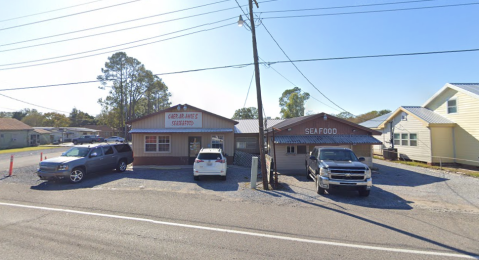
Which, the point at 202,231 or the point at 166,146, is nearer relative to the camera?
the point at 202,231

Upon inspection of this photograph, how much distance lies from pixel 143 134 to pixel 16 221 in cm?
1070

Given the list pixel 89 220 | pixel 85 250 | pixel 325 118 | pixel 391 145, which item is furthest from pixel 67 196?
pixel 391 145

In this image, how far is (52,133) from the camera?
43.9 metres

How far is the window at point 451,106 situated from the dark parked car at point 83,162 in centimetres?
2444

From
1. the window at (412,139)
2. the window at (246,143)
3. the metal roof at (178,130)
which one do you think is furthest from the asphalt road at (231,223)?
the window at (412,139)

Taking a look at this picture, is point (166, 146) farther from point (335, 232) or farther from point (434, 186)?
A: point (434, 186)

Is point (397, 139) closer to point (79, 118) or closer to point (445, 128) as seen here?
point (445, 128)

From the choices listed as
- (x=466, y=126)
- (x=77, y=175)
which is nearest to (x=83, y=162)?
(x=77, y=175)

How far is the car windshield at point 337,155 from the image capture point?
9.14 m

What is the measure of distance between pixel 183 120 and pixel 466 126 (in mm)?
20788

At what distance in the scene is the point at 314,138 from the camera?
14.5 m

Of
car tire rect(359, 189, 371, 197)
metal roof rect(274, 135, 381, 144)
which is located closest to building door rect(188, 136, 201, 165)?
metal roof rect(274, 135, 381, 144)

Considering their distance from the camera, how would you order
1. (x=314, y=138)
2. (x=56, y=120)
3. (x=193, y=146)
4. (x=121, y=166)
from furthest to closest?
1. (x=56, y=120)
2. (x=193, y=146)
3. (x=314, y=138)
4. (x=121, y=166)

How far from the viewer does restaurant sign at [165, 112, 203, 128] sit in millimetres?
16141
